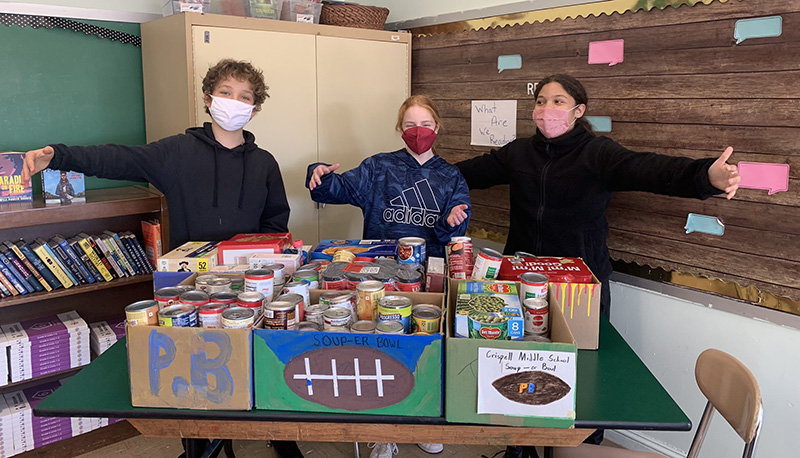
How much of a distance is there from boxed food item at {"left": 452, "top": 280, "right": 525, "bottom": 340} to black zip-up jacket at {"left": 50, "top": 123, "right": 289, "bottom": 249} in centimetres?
112

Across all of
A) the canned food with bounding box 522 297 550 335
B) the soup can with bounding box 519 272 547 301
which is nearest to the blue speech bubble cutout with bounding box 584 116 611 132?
the soup can with bounding box 519 272 547 301

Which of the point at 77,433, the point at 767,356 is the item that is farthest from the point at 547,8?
the point at 77,433

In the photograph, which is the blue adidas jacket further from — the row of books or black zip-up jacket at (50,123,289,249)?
the row of books

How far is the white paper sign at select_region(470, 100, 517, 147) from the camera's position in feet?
9.34

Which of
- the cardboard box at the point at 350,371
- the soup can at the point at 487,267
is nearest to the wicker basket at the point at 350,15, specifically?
→ the soup can at the point at 487,267

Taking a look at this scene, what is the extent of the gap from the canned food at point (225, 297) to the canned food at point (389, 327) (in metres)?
0.35

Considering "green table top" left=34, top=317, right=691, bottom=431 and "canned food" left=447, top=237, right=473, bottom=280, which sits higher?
"canned food" left=447, top=237, right=473, bottom=280

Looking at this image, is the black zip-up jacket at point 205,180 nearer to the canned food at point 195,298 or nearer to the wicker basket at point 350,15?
the canned food at point 195,298

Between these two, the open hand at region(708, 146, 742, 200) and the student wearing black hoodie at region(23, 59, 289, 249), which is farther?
the student wearing black hoodie at region(23, 59, 289, 249)

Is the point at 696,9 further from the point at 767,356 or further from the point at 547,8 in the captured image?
the point at 767,356

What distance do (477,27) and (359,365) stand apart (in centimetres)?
222

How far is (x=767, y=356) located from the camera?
2.13 meters

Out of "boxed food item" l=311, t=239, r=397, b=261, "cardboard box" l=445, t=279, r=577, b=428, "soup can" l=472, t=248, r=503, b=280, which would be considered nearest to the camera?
"cardboard box" l=445, t=279, r=577, b=428

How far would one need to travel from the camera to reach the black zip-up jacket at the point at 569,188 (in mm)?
2102
